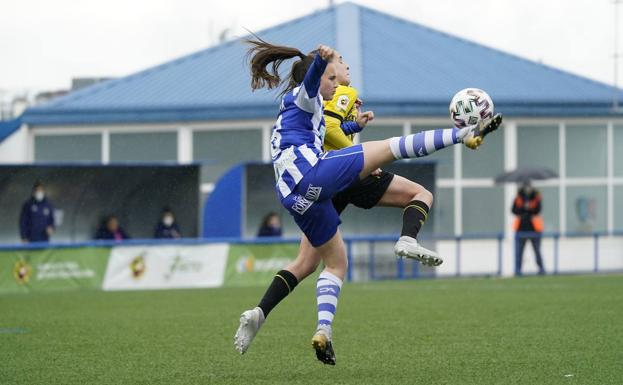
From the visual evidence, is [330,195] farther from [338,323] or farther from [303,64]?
[338,323]

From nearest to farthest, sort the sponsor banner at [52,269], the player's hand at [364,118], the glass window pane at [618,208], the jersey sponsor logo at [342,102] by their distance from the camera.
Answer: the player's hand at [364,118]
the jersey sponsor logo at [342,102]
the sponsor banner at [52,269]
the glass window pane at [618,208]

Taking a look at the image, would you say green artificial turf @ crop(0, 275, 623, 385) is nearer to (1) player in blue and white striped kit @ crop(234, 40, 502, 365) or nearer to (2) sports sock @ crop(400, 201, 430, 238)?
(1) player in blue and white striped kit @ crop(234, 40, 502, 365)

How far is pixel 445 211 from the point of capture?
30.1 metres

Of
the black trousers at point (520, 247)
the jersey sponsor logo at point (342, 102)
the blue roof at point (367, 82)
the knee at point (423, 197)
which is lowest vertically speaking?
the black trousers at point (520, 247)

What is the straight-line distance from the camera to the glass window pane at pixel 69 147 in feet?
101

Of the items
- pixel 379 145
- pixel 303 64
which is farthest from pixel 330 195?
pixel 303 64

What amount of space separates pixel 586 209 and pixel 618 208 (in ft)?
3.24

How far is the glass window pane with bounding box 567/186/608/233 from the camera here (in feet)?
102

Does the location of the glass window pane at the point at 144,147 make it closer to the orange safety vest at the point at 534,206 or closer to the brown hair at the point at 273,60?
the orange safety vest at the point at 534,206

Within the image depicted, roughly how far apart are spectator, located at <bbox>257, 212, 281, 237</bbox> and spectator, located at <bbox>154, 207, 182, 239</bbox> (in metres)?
1.65

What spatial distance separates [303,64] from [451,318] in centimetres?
460

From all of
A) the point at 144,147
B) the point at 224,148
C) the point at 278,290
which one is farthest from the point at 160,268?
the point at 278,290

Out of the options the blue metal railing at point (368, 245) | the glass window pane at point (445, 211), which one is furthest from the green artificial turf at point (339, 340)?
the glass window pane at point (445, 211)

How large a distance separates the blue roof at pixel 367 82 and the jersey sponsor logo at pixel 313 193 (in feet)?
68.0
